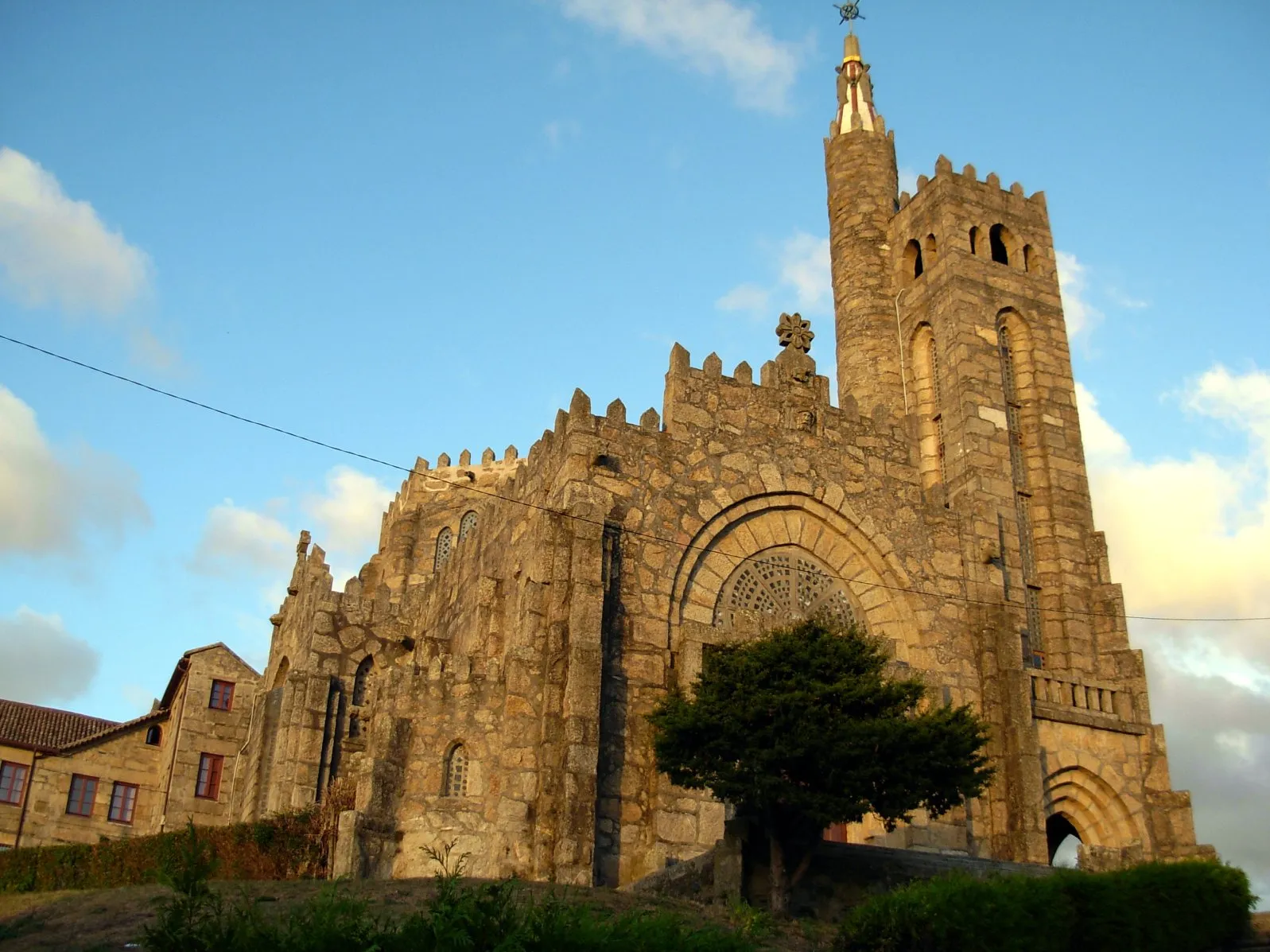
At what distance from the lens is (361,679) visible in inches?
1221

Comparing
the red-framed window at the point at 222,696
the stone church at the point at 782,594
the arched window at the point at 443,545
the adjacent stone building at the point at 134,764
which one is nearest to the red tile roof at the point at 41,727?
the adjacent stone building at the point at 134,764

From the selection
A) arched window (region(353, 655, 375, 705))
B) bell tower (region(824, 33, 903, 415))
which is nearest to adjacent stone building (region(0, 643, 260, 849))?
arched window (region(353, 655, 375, 705))

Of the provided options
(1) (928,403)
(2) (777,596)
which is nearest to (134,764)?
(2) (777,596)

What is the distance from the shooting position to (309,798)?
92.9 ft

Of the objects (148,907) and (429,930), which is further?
(148,907)

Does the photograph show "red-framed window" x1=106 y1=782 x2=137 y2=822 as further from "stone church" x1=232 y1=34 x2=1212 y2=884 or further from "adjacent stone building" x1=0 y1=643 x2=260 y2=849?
"stone church" x1=232 y1=34 x2=1212 y2=884

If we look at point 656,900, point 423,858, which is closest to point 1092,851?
point 656,900

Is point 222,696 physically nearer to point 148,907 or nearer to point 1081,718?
point 1081,718

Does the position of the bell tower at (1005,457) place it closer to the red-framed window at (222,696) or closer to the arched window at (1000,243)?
the arched window at (1000,243)

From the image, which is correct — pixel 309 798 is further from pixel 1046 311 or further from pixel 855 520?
pixel 1046 311

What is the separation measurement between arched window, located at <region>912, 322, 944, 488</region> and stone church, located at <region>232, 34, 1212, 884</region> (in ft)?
0.22

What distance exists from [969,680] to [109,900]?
15.6 m

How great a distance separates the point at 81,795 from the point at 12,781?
77.4 inches

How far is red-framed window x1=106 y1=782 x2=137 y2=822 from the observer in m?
39.2
